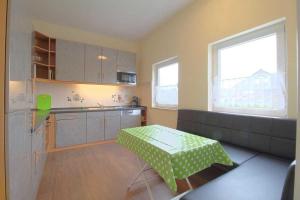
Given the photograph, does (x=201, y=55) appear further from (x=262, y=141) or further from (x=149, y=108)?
(x=149, y=108)

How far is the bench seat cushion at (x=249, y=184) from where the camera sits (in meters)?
1.01

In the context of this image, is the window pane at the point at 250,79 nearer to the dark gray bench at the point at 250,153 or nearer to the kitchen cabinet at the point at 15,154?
the dark gray bench at the point at 250,153

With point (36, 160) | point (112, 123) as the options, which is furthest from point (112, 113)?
point (36, 160)

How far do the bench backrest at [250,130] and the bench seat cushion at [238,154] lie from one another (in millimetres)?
79

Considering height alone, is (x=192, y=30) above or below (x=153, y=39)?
below

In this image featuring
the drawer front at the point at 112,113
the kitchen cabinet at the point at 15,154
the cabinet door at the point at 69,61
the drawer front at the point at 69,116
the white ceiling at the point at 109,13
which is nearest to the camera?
the kitchen cabinet at the point at 15,154

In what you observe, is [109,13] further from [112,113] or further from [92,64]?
[112,113]

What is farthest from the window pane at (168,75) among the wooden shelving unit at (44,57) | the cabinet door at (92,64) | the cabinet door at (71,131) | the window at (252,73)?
the wooden shelving unit at (44,57)

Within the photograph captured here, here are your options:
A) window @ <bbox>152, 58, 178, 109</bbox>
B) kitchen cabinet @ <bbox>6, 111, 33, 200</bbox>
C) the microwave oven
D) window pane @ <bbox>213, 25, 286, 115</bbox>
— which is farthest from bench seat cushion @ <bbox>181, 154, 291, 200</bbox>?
the microwave oven

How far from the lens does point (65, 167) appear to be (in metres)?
2.39

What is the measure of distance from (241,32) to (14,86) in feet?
8.29

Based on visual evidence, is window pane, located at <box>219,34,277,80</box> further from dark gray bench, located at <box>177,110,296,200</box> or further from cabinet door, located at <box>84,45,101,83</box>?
cabinet door, located at <box>84,45,101,83</box>

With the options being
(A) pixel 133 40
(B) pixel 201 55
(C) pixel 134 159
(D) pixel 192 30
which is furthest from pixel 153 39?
(C) pixel 134 159

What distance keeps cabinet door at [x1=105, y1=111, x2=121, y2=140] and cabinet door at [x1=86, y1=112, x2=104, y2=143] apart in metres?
0.12
